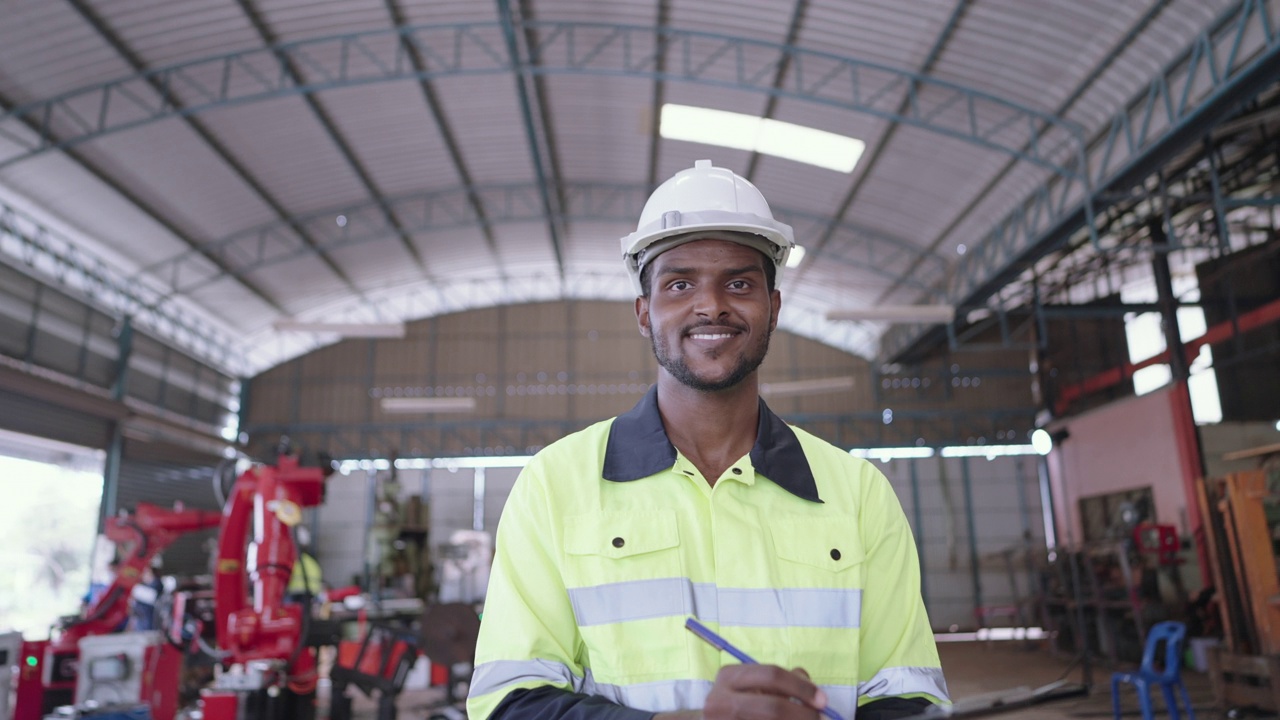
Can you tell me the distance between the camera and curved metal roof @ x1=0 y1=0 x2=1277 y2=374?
11.9 metres

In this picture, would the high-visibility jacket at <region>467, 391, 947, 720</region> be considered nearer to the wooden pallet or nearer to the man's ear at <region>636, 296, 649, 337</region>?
the man's ear at <region>636, 296, 649, 337</region>

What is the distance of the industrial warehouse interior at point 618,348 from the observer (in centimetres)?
194

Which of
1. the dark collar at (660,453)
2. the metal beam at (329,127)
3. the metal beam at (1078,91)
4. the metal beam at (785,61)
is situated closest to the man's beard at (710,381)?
the dark collar at (660,453)

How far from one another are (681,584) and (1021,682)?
44.7 ft

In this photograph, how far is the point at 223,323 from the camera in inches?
922

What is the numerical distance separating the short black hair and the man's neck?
218 millimetres

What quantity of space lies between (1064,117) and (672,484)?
13656 millimetres

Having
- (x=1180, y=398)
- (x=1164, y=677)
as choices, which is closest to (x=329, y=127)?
(x=1164, y=677)

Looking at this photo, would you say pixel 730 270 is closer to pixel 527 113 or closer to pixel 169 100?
pixel 527 113

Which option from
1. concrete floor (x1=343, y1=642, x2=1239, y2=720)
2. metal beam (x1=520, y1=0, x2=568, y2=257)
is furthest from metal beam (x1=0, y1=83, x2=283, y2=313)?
concrete floor (x1=343, y1=642, x2=1239, y2=720)

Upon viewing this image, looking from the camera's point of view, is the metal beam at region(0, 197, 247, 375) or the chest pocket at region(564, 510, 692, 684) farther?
the metal beam at region(0, 197, 247, 375)

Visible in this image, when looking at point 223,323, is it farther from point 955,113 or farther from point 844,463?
point 844,463

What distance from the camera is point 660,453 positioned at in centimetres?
193

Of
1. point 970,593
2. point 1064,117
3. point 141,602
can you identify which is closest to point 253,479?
point 141,602
